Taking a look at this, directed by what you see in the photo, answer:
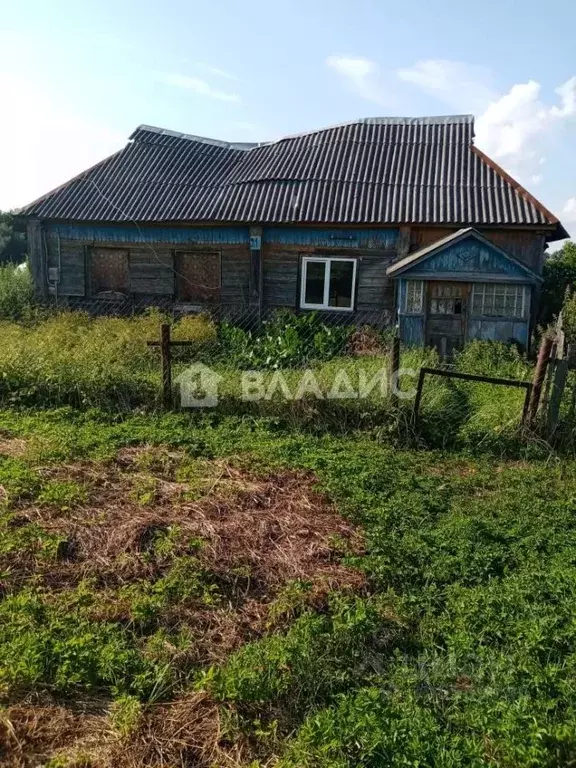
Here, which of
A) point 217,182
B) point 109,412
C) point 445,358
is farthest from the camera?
point 217,182

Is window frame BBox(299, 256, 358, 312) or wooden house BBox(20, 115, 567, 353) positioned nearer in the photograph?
wooden house BBox(20, 115, 567, 353)

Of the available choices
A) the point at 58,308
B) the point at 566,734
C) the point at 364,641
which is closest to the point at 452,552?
the point at 364,641

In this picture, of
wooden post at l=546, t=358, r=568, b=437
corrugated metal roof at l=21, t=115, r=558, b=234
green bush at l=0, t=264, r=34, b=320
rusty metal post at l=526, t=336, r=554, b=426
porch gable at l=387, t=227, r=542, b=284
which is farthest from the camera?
green bush at l=0, t=264, r=34, b=320

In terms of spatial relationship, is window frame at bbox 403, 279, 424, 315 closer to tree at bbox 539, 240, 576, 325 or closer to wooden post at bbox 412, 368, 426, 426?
tree at bbox 539, 240, 576, 325

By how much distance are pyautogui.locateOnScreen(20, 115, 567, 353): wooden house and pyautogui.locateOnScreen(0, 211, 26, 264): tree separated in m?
16.6

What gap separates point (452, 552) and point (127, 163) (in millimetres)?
13939

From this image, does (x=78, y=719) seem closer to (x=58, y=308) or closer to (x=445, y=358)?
(x=445, y=358)

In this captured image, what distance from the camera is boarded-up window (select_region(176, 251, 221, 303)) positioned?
13.3 metres

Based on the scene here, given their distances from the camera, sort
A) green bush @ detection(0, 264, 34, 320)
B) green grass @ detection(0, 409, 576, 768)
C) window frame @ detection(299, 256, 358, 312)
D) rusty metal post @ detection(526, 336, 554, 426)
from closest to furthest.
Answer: green grass @ detection(0, 409, 576, 768)
rusty metal post @ detection(526, 336, 554, 426)
window frame @ detection(299, 256, 358, 312)
green bush @ detection(0, 264, 34, 320)

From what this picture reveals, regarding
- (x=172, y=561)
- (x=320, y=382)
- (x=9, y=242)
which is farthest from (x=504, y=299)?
(x=9, y=242)

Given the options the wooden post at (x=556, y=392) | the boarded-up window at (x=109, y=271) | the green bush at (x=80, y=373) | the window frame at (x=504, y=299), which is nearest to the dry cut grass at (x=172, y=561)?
the green bush at (x=80, y=373)

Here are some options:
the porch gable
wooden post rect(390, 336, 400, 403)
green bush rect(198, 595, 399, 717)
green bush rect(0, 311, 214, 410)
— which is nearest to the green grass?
green bush rect(198, 595, 399, 717)

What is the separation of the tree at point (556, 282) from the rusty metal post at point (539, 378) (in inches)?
280

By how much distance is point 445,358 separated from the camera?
10805 mm
